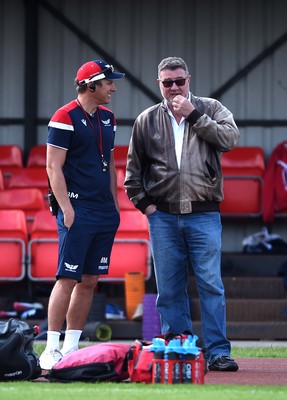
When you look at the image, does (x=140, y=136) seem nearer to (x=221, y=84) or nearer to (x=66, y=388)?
(x=66, y=388)

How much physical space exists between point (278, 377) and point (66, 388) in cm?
167

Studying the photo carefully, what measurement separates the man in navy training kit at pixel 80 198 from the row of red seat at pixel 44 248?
5.60 metres

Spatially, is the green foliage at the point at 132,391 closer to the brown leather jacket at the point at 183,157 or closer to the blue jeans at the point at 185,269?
the blue jeans at the point at 185,269

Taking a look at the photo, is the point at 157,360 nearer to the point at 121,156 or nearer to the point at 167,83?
the point at 167,83

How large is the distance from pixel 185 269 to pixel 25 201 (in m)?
6.83

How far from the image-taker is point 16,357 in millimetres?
7566

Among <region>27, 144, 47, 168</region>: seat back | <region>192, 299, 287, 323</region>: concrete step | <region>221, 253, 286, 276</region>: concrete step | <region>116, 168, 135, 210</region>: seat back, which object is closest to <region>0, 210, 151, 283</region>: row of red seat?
<region>116, 168, 135, 210</region>: seat back

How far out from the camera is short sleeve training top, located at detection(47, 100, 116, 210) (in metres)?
8.44

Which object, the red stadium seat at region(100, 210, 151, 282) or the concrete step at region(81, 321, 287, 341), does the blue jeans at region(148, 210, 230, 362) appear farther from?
the red stadium seat at region(100, 210, 151, 282)

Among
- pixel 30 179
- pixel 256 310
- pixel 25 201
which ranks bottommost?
pixel 256 310

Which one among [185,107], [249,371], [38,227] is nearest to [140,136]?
[185,107]

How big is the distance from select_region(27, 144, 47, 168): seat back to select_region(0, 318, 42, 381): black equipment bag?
28.3 feet

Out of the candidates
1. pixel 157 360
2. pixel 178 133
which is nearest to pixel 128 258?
pixel 178 133

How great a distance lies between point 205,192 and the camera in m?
8.66
